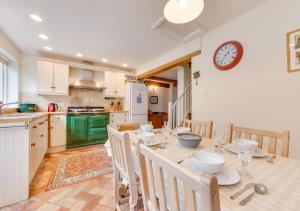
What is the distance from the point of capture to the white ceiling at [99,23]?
1.73 m

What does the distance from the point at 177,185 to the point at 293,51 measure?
1957 millimetres

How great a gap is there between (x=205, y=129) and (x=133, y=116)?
2.82 meters

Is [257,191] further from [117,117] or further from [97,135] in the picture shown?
[117,117]

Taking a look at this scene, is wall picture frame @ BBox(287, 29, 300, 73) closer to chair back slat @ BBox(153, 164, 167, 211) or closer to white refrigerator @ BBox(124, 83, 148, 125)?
chair back slat @ BBox(153, 164, 167, 211)

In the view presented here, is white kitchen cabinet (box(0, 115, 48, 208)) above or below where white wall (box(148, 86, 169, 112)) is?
below

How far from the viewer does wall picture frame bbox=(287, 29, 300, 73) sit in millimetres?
1491

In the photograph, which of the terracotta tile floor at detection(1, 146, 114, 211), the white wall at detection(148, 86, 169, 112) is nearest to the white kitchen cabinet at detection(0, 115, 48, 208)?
the terracotta tile floor at detection(1, 146, 114, 211)

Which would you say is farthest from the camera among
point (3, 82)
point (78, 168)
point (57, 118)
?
point (57, 118)

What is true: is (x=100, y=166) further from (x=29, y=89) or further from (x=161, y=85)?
(x=161, y=85)

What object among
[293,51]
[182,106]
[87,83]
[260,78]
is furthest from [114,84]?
[293,51]

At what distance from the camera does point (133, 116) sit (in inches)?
169

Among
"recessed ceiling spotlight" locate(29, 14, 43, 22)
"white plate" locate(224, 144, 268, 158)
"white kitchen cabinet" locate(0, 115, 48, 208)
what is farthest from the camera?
"recessed ceiling spotlight" locate(29, 14, 43, 22)

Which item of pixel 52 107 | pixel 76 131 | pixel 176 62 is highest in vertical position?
pixel 176 62

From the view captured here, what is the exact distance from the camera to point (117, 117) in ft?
13.3
